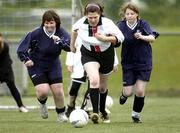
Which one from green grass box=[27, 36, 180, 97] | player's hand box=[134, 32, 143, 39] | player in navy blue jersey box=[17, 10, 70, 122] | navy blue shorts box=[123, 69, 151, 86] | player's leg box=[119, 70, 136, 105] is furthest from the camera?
green grass box=[27, 36, 180, 97]

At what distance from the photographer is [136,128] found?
1161cm

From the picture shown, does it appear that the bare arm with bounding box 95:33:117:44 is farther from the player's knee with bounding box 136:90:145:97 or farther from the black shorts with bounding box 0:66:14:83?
the black shorts with bounding box 0:66:14:83

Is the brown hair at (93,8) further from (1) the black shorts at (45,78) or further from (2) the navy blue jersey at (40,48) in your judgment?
(1) the black shorts at (45,78)

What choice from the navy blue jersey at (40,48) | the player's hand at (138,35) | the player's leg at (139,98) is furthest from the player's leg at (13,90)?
the player's hand at (138,35)

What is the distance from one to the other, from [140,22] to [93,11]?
1157 mm

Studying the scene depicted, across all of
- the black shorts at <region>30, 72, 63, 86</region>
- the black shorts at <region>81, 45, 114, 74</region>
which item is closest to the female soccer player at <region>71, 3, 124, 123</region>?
the black shorts at <region>81, 45, 114, 74</region>

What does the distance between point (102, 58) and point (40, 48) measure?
1.20 m

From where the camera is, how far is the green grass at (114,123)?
11.3 m

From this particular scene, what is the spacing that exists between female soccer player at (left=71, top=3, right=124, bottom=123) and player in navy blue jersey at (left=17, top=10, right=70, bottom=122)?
499mm

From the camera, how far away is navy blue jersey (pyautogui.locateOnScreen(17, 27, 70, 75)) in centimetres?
1298

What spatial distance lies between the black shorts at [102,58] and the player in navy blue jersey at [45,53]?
2.02 feet

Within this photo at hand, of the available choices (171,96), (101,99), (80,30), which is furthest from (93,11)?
(171,96)

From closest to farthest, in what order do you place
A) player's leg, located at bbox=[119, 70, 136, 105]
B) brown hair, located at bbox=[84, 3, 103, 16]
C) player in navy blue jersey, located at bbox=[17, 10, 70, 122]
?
brown hair, located at bbox=[84, 3, 103, 16]
player in navy blue jersey, located at bbox=[17, 10, 70, 122]
player's leg, located at bbox=[119, 70, 136, 105]

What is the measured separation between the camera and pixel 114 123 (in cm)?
1270
